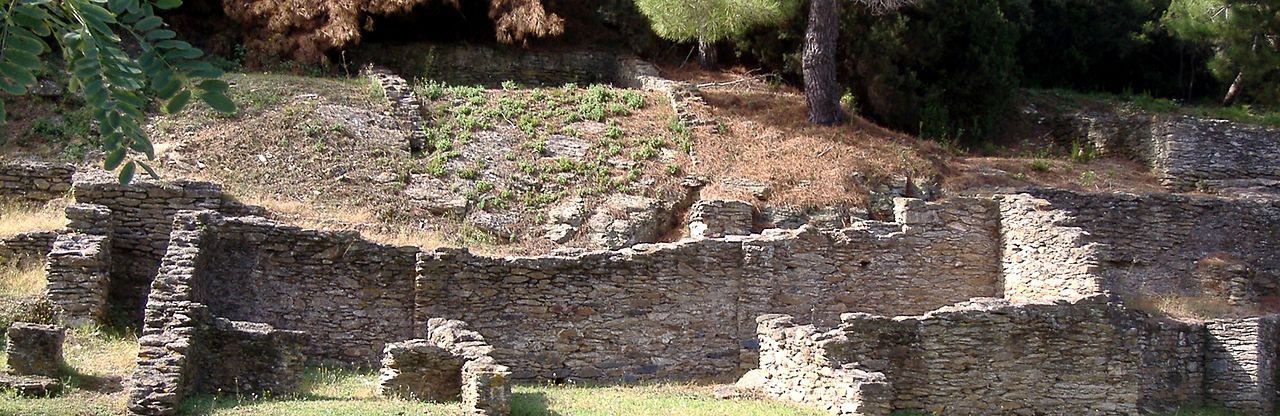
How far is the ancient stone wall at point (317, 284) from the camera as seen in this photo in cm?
2088

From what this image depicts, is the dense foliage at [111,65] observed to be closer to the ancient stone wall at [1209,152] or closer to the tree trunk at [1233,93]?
the ancient stone wall at [1209,152]

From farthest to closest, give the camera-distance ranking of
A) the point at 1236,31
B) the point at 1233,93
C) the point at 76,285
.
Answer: the point at 1233,93 → the point at 1236,31 → the point at 76,285

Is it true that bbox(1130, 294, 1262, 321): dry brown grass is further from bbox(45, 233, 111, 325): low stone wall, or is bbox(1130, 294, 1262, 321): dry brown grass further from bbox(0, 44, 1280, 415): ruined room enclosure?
bbox(45, 233, 111, 325): low stone wall

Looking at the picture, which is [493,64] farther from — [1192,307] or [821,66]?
[1192,307]

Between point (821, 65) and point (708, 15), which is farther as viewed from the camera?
point (708, 15)

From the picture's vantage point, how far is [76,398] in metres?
16.7

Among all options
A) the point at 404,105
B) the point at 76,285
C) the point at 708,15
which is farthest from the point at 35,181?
the point at 708,15

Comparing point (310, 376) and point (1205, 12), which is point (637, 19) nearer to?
point (1205, 12)

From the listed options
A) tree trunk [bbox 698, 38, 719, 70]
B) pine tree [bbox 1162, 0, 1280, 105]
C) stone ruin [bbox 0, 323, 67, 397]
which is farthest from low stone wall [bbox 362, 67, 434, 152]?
pine tree [bbox 1162, 0, 1280, 105]

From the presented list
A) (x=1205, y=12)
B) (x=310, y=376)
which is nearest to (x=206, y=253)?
(x=310, y=376)

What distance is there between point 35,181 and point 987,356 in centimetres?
1407

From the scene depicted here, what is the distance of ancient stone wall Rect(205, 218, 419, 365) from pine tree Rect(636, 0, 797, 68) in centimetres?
1137

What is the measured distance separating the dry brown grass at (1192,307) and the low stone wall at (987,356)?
3.80 m

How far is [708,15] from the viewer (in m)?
31.3
